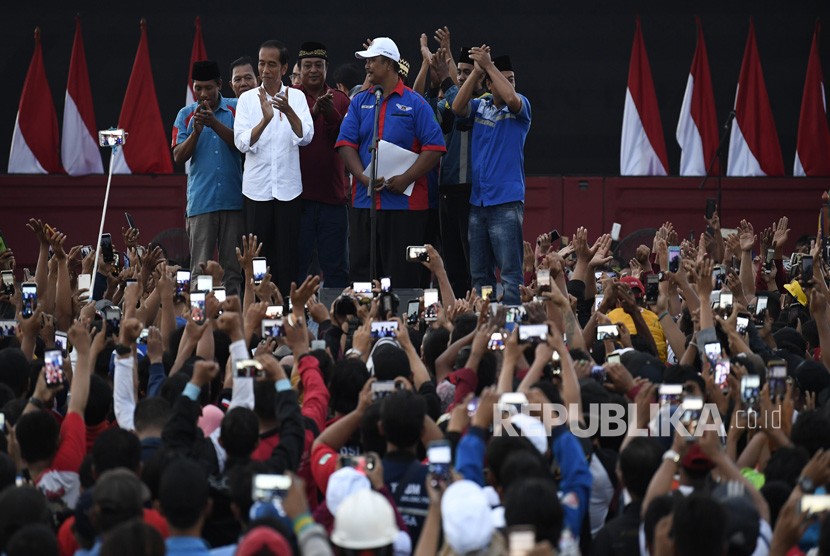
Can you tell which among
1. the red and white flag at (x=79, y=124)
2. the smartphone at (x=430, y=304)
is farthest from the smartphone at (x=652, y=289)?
the red and white flag at (x=79, y=124)

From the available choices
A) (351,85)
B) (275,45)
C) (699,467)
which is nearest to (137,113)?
(351,85)

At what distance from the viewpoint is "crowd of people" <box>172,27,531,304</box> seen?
782 cm

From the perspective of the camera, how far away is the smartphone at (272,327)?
530 cm

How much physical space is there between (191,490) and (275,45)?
488 cm

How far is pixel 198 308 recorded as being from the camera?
18.2ft

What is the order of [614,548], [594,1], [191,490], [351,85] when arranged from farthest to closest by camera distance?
1. [594,1]
2. [351,85]
3. [614,548]
4. [191,490]

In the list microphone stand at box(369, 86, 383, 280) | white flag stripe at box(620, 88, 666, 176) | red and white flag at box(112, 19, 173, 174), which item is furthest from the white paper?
white flag stripe at box(620, 88, 666, 176)

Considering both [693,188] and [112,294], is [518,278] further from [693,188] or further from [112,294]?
[693,188]

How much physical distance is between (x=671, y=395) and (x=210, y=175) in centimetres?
444

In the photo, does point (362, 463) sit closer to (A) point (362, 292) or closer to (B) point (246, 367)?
(B) point (246, 367)

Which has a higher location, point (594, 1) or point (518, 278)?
point (594, 1)

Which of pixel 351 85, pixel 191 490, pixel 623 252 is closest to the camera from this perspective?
pixel 191 490

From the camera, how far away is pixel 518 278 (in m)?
7.76

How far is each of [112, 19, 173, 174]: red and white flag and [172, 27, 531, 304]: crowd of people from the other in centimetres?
449
